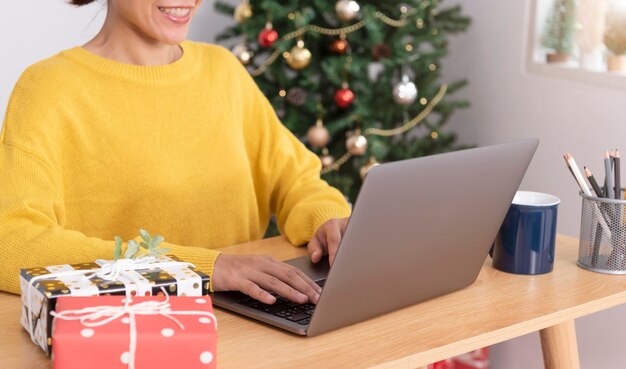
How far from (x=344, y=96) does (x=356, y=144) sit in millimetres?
171

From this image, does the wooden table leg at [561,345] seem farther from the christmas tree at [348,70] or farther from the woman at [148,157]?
the christmas tree at [348,70]

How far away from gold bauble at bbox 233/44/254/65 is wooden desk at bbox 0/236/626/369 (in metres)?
1.58

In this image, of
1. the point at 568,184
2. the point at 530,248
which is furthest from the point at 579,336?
the point at 530,248

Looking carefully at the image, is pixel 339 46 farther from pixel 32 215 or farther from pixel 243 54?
pixel 32 215

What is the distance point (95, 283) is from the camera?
111cm

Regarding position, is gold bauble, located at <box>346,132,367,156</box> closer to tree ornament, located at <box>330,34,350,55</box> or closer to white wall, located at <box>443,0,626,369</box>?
tree ornament, located at <box>330,34,350,55</box>

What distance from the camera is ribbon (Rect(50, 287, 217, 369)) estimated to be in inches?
37.4

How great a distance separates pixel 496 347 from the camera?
254 centimetres

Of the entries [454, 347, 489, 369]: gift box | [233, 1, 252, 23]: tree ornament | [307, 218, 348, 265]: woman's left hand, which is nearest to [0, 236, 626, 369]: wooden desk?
[307, 218, 348, 265]: woman's left hand

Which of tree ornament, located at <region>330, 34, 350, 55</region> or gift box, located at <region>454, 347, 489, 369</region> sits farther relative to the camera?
tree ornament, located at <region>330, 34, 350, 55</region>

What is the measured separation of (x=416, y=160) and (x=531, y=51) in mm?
2107

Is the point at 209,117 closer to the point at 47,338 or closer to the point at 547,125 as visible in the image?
the point at 47,338

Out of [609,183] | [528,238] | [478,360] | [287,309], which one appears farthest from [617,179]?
[478,360]

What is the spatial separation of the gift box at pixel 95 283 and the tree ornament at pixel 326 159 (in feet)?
5.97
